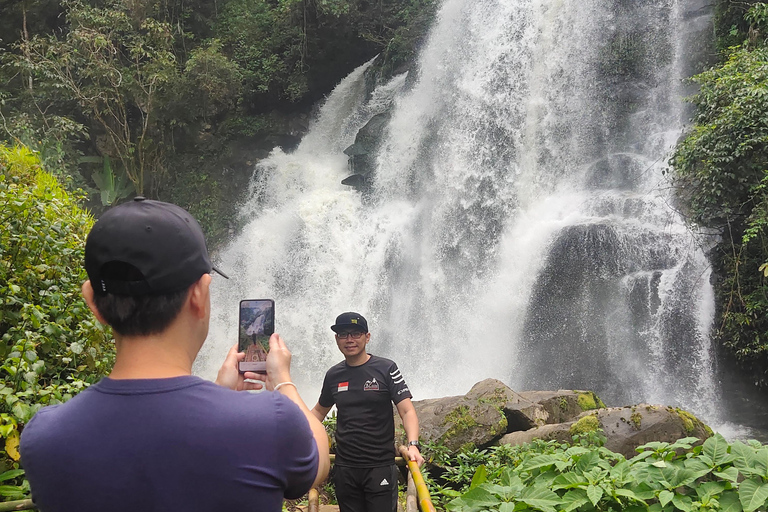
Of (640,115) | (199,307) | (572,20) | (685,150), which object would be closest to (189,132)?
(572,20)

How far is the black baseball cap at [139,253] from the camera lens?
1151 millimetres

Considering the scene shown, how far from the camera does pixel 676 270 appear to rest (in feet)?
35.1

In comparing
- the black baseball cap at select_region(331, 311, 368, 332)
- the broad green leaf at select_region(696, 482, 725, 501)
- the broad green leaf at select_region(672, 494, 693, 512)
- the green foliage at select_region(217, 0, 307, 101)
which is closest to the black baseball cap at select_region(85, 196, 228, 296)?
the broad green leaf at select_region(672, 494, 693, 512)

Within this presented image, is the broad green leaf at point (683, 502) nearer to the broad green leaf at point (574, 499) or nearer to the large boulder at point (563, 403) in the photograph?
the broad green leaf at point (574, 499)

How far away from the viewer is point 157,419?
1.08 metres

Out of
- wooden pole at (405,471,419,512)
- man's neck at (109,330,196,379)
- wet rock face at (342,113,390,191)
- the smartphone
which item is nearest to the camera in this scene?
man's neck at (109,330,196,379)

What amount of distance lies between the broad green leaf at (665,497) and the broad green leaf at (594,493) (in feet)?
0.65

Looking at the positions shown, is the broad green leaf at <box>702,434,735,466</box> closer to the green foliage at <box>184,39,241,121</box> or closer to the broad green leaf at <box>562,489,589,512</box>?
the broad green leaf at <box>562,489,589,512</box>

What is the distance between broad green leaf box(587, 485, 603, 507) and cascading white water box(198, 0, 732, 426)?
28.7 feet

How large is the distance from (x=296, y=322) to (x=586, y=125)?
8029mm

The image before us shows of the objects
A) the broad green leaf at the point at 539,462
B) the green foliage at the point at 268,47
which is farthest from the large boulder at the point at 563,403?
the green foliage at the point at 268,47

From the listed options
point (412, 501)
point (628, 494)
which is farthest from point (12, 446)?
point (628, 494)

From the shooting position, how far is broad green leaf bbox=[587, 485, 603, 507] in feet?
7.01

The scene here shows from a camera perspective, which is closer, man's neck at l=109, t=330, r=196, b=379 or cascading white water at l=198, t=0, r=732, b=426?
man's neck at l=109, t=330, r=196, b=379
